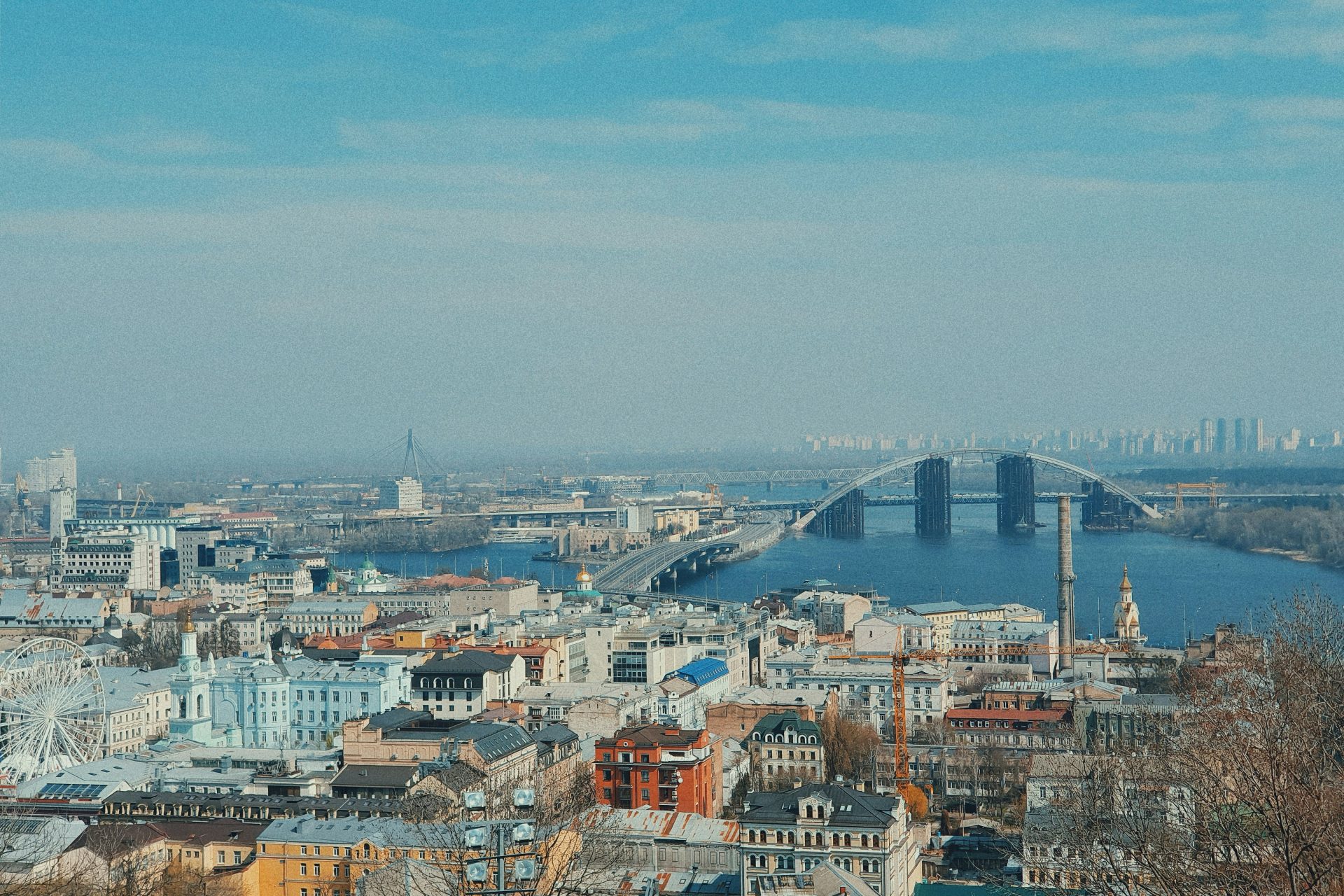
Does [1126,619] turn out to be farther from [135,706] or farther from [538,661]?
[135,706]

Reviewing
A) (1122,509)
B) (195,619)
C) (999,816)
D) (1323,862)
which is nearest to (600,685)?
(999,816)

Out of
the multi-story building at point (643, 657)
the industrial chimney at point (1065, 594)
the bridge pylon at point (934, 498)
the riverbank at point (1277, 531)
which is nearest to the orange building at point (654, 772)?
the multi-story building at point (643, 657)

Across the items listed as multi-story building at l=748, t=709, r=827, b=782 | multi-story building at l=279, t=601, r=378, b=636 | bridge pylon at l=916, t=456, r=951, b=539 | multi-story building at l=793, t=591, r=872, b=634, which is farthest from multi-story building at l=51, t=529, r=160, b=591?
bridge pylon at l=916, t=456, r=951, b=539

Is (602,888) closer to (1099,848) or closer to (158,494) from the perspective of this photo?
(1099,848)

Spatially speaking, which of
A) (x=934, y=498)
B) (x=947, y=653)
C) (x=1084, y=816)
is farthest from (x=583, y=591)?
(x=934, y=498)

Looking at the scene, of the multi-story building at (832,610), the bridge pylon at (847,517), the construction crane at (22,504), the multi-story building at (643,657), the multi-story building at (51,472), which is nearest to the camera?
the multi-story building at (643,657)

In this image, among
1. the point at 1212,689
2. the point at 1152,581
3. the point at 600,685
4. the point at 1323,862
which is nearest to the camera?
the point at 1323,862

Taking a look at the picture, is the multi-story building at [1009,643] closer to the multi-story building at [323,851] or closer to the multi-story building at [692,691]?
the multi-story building at [692,691]
